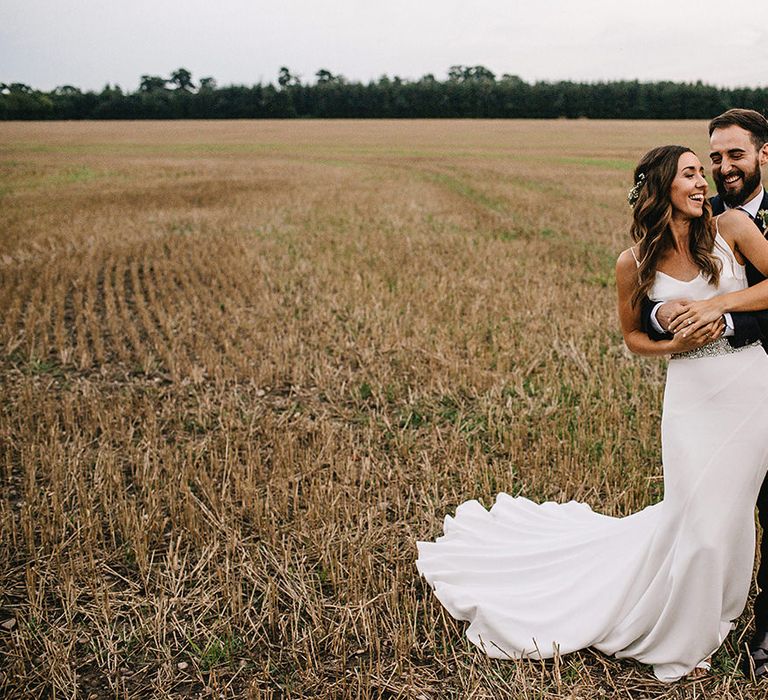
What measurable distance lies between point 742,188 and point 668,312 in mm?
606

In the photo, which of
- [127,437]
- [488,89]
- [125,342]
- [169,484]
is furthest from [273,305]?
[488,89]

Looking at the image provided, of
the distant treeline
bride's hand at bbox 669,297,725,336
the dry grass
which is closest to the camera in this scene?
bride's hand at bbox 669,297,725,336

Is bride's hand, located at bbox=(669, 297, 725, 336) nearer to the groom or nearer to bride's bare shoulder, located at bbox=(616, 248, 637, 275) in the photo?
the groom

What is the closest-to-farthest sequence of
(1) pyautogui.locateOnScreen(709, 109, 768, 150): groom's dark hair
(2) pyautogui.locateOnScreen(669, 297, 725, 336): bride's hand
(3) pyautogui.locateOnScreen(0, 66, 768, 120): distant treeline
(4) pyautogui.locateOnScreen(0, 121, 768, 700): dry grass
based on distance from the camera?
(2) pyautogui.locateOnScreen(669, 297, 725, 336): bride's hand
(1) pyautogui.locateOnScreen(709, 109, 768, 150): groom's dark hair
(4) pyautogui.locateOnScreen(0, 121, 768, 700): dry grass
(3) pyautogui.locateOnScreen(0, 66, 768, 120): distant treeline

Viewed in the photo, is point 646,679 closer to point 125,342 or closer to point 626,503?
point 626,503

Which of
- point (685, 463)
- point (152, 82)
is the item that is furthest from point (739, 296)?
point (152, 82)

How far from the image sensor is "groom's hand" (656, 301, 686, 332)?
302 centimetres

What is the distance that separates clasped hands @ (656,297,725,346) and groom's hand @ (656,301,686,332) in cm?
1

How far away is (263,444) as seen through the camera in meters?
5.79

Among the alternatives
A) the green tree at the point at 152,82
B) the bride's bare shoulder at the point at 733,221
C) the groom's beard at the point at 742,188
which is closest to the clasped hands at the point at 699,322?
the bride's bare shoulder at the point at 733,221

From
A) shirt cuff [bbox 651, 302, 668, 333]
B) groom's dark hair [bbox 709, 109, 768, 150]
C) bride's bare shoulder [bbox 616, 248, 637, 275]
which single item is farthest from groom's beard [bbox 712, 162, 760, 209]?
shirt cuff [bbox 651, 302, 668, 333]

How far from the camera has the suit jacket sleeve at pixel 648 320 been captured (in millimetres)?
3191

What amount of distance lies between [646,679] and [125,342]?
23.0ft

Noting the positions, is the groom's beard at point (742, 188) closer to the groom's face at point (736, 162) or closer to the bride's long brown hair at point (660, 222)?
the groom's face at point (736, 162)
